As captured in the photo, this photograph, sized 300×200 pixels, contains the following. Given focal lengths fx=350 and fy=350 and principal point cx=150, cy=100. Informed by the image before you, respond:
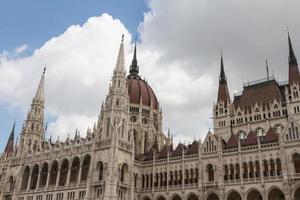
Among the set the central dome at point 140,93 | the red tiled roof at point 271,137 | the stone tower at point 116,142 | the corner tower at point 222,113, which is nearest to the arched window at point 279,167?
the red tiled roof at point 271,137

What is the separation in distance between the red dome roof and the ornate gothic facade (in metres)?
8.31

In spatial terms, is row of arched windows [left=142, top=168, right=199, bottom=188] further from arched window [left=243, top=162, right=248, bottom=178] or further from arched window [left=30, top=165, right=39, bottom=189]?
arched window [left=30, top=165, right=39, bottom=189]

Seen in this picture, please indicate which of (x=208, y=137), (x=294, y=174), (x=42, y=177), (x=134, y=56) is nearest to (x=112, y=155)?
(x=208, y=137)

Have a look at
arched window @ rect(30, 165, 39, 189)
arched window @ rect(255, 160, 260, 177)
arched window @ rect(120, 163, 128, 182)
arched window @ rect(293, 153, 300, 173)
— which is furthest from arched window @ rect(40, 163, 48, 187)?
arched window @ rect(293, 153, 300, 173)

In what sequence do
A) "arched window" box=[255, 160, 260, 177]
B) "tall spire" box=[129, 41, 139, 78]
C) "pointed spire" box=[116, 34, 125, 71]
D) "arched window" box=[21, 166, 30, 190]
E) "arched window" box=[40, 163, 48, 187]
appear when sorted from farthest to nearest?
"tall spire" box=[129, 41, 139, 78] → "arched window" box=[21, 166, 30, 190] → "pointed spire" box=[116, 34, 125, 71] → "arched window" box=[40, 163, 48, 187] → "arched window" box=[255, 160, 260, 177]

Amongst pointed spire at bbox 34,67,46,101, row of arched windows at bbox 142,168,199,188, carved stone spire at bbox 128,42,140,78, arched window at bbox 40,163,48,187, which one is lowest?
row of arched windows at bbox 142,168,199,188

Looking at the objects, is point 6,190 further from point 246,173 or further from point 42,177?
point 246,173

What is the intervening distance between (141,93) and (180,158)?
99.9 ft

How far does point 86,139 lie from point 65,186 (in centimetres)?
934

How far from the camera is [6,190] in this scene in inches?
2960

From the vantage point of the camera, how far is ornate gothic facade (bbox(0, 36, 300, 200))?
5294 cm

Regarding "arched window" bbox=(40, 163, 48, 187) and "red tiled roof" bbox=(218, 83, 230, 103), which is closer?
"arched window" bbox=(40, 163, 48, 187)

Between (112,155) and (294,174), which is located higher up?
(112,155)

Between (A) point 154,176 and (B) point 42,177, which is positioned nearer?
(A) point 154,176
